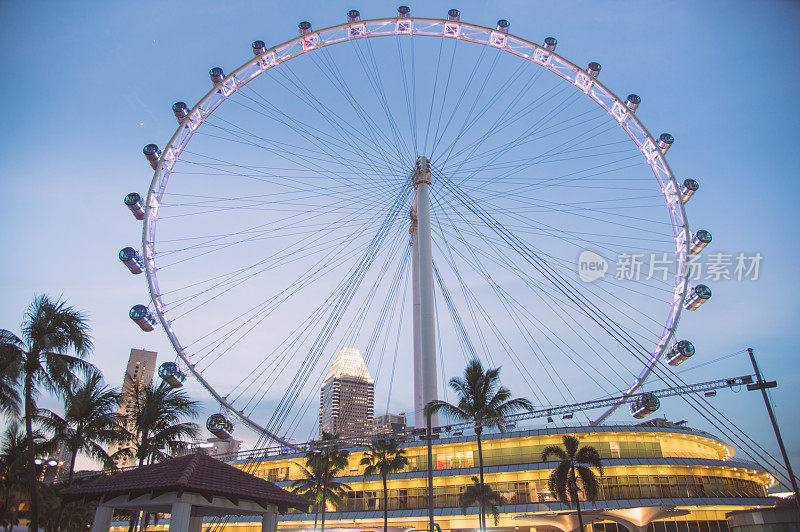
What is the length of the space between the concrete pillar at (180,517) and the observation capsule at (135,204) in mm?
26733

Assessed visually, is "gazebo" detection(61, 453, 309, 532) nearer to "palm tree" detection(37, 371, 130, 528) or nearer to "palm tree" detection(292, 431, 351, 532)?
"palm tree" detection(37, 371, 130, 528)

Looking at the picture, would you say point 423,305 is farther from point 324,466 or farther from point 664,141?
point 664,141

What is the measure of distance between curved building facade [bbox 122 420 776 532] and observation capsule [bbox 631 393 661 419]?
1164 centimetres

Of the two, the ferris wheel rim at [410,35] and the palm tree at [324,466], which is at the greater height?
the ferris wheel rim at [410,35]

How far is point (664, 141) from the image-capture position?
43094 millimetres

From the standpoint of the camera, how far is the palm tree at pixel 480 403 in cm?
3816

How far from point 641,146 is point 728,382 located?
1998 centimetres

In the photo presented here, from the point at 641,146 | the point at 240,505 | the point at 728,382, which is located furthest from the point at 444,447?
the point at 240,505

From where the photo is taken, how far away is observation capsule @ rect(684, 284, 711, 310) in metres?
40.9

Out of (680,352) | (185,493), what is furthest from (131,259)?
(680,352)

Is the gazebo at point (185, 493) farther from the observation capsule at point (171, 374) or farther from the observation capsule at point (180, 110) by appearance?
the observation capsule at point (180, 110)

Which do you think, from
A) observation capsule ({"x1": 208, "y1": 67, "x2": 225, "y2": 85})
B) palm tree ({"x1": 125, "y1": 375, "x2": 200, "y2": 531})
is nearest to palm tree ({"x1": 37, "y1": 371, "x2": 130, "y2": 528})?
palm tree ({"x1": 125, "y1": 375, "x2": 200, "y2": 531})

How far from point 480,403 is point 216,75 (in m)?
31.9

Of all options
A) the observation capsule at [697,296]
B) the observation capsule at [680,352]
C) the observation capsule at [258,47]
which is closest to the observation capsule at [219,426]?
the observation capsule at [258,47]
